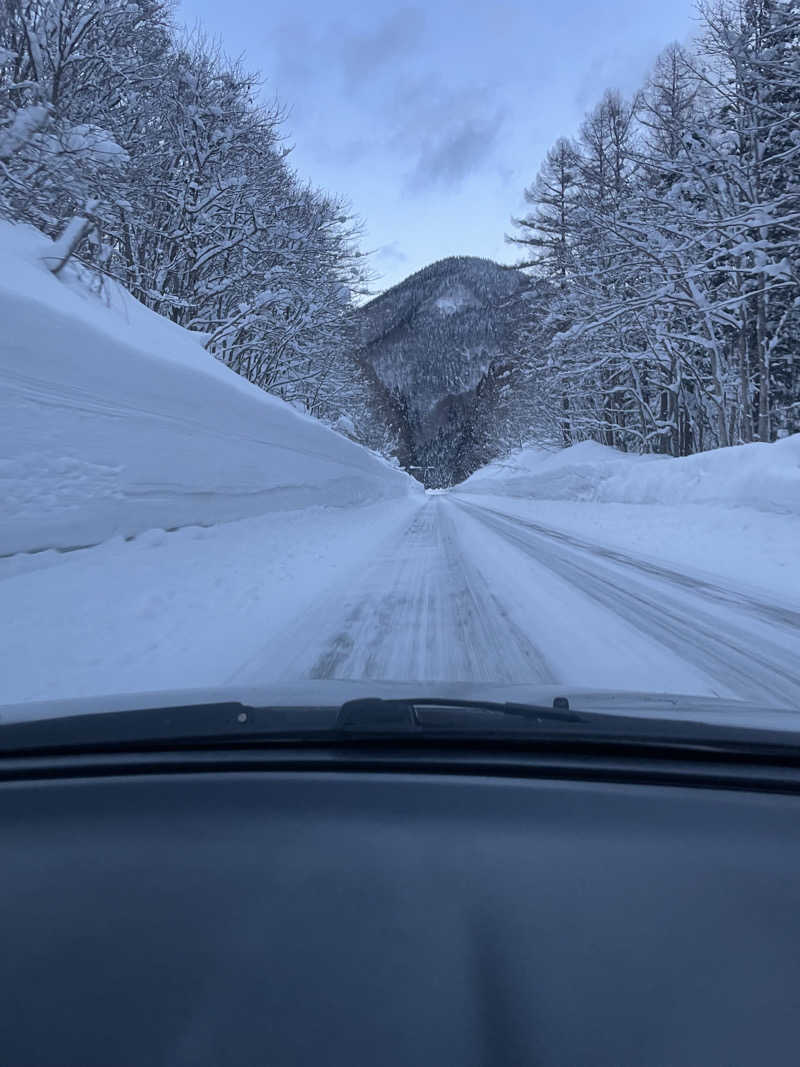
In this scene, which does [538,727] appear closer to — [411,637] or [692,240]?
[411,637]

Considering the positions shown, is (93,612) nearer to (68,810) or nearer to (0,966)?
(68,810)

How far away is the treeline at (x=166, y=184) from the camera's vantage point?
8.94 metres

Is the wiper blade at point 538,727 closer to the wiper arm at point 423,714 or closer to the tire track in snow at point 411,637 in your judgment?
the wiper arm at point 423,714

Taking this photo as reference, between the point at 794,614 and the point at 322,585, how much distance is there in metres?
4.72

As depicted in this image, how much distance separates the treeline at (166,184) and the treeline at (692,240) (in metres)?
8.79

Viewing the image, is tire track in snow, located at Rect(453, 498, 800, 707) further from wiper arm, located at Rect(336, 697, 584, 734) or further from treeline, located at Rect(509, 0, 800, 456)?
treeline, located at Rect(509, 0, 800, 456)

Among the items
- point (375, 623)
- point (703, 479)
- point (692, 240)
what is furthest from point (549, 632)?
point (692, 240)

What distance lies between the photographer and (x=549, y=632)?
5.34 metres

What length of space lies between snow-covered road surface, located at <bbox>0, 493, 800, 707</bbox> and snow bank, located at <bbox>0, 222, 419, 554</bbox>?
40 centimetres

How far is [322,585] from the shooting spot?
752 cm

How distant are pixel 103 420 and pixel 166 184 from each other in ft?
37.9

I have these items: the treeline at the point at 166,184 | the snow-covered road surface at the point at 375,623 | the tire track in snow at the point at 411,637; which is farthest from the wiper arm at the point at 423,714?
the treeline at the point at 166,184

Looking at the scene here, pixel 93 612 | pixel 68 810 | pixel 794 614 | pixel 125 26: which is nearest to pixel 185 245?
pixel 125 26

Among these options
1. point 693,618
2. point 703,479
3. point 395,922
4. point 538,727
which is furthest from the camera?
point 703,479
